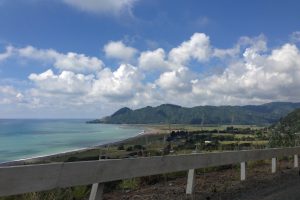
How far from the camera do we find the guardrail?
5.16 meters

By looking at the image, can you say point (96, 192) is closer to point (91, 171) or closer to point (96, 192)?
point (96, 192)

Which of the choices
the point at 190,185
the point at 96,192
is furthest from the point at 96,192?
the point at 190,185

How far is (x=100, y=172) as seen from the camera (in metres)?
6.66

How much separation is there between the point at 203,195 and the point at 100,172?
3080 mm

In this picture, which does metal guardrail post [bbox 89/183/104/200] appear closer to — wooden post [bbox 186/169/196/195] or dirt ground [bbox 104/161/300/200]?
dirt ground [bbox 104/161/300/200]

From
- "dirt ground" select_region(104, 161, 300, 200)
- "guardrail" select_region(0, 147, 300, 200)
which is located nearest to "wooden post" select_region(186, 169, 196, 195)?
"guardrail" select_region(0, 147, 300, 200)

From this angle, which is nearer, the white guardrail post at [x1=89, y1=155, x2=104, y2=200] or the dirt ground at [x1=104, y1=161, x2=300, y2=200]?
the white guardrail post at [x1=89, y1=155, x2=104, y2=200]

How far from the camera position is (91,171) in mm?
6453

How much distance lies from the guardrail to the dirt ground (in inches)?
21.5

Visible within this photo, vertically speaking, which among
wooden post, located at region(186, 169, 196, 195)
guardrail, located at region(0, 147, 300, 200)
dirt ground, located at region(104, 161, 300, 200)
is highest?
guardrail, located at region(0, 147, 300, 200)

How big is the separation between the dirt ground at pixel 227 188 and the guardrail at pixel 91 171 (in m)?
0.55

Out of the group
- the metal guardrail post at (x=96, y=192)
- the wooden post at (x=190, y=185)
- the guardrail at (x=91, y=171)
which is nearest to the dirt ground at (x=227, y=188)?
the wooden post at (x=190, y=185)

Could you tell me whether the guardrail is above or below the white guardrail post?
above

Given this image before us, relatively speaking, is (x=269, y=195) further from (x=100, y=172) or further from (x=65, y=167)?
(x=65, y=167)
